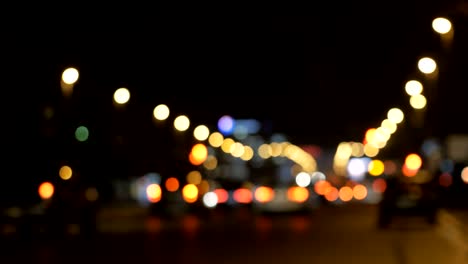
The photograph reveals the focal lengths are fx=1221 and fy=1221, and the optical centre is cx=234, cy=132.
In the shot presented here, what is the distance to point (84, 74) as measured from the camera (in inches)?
2879

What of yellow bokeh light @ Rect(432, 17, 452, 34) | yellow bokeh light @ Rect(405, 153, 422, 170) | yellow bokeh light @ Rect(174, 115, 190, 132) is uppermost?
yellow bokeh light @ Rect(174, 115, 190, 132)

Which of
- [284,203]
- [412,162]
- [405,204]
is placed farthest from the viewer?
[412,162]

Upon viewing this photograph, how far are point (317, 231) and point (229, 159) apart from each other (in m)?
112

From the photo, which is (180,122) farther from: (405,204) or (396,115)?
(405,204)

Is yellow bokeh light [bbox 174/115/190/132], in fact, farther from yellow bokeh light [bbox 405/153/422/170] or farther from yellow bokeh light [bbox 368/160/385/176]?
yellow bokeh light [bbox 368/160/385/176]

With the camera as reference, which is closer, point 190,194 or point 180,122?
point 190,194

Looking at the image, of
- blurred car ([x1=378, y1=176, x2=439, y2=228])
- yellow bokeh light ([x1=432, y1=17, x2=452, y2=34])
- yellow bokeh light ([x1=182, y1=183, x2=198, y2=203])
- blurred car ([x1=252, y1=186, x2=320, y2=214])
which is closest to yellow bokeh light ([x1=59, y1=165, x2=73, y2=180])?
yellow bokeh light ([x1=182, y1=183, x2=198, y2=203])

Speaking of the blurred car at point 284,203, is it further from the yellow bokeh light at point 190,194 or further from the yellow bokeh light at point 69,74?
the yellow bokeh light at point 69,74

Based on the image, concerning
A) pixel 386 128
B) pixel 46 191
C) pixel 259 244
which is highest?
pixel 386 128

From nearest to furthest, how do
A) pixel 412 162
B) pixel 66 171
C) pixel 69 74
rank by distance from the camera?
pixel 69 74, pixel 66 171, pixel 412 162

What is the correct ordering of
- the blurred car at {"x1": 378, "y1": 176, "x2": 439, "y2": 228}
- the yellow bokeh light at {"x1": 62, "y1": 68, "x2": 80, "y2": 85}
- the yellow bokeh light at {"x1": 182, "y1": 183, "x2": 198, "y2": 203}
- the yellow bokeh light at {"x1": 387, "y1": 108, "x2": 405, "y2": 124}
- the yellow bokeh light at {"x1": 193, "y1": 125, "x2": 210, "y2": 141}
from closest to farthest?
the blurred car at {"x1": 378, "y1": 176, "x2": 439, "y2": 228}, the yellow bokeh light at {"x1": 62, "y1": 68, "x2": 80, "y2": 85}, the yellow bokeh light at {"x1": 182, "y1": 183, "x2": 198, "y2": 203}, the yellow bokeh light at {"x1": 387, "y1": 108, "x2": 405, "y2": 124}, the yellow bokeh light at {"x1": 193, "y1": 125, "x2": 210, "y2": 141}

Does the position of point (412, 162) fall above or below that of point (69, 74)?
above

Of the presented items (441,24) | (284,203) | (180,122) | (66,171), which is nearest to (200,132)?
(180,122)

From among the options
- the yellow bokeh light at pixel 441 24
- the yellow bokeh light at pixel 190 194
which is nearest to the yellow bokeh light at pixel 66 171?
the yellow bokeh light at pixel 190 194
